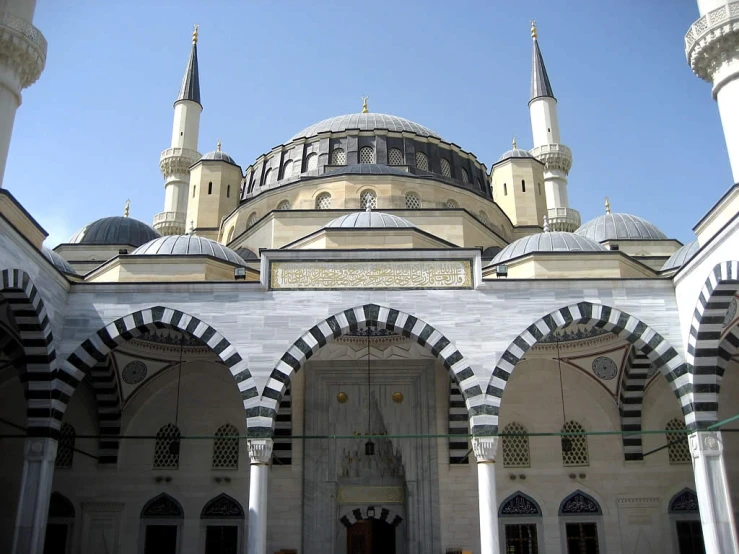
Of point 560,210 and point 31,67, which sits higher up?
point 560,210

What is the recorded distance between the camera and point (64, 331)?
9.15 m

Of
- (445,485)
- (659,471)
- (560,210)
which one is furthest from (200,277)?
(560,210)

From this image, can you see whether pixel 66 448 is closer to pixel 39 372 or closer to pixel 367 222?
pixel 39 372

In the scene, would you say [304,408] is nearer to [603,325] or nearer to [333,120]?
[603,325]

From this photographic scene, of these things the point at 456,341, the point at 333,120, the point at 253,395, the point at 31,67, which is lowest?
the point at 253,395

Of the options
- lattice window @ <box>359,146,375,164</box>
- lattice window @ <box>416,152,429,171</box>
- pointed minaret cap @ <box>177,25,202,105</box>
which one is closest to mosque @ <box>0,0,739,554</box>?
lattice window @ <box>359,146,375,164</box>

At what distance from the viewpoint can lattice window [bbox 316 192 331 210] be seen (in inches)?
595

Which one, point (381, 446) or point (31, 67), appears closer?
point (31, 67)

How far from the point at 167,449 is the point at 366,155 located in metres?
8.01

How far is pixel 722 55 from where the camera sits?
9.38 meters

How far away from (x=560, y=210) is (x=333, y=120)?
6.18 meters

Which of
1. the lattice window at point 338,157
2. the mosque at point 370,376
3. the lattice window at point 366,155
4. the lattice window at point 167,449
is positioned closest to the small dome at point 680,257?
the mosque at point 370,376

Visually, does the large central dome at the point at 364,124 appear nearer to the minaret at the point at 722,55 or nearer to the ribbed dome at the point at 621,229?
the ribbed dome at the point at 621,229

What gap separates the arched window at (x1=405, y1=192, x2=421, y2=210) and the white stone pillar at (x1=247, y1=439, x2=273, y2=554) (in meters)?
7.42
